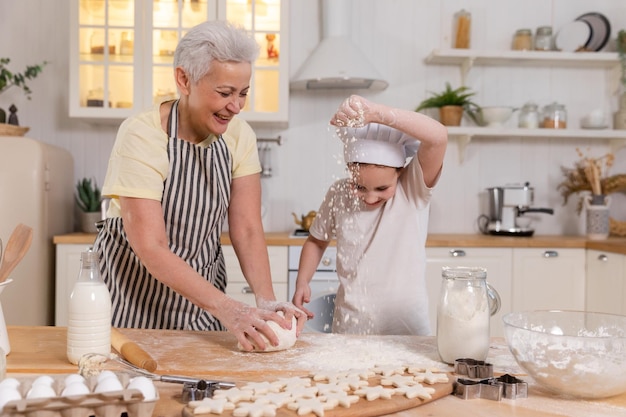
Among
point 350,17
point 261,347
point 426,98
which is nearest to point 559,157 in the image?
point 426,98

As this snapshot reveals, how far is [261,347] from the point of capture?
Result: 1.38 metres

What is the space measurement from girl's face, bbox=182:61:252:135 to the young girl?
284mm

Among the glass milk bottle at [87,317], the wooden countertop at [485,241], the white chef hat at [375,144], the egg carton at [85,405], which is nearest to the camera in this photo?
the egg carton at [85,405]

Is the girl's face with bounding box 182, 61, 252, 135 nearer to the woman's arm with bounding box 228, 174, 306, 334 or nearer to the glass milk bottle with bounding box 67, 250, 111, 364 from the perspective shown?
the woman's arm with bounding box 228, 174, 306, 334

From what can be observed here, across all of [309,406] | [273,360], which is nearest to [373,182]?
[273,360]

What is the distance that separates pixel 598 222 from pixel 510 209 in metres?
0.45

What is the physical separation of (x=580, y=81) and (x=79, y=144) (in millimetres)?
2855

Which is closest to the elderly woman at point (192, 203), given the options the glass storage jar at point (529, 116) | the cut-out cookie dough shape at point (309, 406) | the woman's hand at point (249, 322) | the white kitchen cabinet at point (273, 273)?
the woman's hand at point (249, 322)

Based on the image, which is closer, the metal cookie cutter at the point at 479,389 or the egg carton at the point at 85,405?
the egg carton at the point at 85,405

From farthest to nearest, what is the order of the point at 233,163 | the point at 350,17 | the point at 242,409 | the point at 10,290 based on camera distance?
the point at 350,17, the point at 10,290, the point at 233,163, the point at 242,409

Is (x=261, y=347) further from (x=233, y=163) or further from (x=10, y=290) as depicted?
(x=10, y=290)

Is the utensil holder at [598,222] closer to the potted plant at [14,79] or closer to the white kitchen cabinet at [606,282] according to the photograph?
the white kitchen cabinet at [606,282]

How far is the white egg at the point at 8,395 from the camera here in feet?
2.92

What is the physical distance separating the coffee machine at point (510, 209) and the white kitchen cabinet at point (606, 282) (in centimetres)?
37
